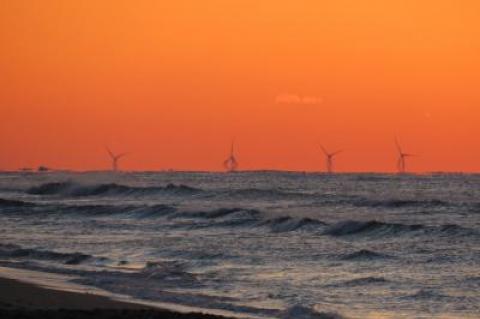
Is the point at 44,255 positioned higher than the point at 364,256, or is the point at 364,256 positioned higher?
the point at 364,256

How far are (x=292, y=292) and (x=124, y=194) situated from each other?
60.9 meters

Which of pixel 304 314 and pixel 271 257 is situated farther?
pixel 271 257

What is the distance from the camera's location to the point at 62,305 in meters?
20.6

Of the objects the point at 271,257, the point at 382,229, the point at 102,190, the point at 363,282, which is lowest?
the point at 363,282

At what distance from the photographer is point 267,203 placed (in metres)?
64.7

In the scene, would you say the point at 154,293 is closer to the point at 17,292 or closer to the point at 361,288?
the point at 17,292

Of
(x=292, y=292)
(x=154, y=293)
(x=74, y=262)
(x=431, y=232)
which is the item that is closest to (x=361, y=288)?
(x=292, y=292)

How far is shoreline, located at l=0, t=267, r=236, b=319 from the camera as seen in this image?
1736 cm

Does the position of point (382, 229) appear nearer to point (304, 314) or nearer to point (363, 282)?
point (363, 282)

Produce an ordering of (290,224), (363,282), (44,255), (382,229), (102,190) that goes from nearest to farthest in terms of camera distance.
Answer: (363,282), (44,255), (382,229), (290,224), (102,190)

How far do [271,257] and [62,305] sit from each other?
34.4ft

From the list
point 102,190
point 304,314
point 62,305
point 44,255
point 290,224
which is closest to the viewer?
point 304,314

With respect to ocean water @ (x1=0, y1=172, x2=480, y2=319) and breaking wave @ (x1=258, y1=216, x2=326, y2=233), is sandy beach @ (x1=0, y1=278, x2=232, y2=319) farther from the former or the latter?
breaking wave @ (x1=258, y1=216, x2=326, y2=233)

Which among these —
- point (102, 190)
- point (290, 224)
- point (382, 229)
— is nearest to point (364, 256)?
point (382, 229)
